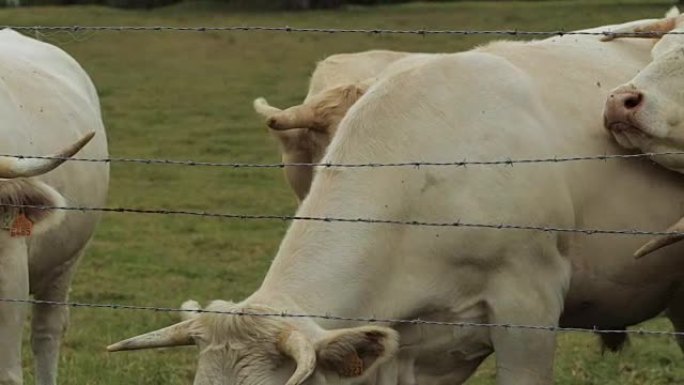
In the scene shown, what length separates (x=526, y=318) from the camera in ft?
20.1

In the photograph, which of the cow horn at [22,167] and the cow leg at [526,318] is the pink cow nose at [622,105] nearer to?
the cow leg at [526,318]

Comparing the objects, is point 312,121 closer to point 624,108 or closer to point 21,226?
point 21,226

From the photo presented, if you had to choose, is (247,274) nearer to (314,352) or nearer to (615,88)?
(615,88)

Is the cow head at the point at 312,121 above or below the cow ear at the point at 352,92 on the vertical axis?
below

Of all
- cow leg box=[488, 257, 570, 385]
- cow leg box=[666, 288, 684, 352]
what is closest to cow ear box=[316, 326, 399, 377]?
cow leg box=[488, 257, 570, 385]

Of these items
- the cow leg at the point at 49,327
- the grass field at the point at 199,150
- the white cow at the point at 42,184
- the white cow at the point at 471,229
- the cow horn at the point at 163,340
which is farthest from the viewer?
the grass field at the point at 199,150

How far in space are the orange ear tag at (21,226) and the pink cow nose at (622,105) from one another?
8.18 feet

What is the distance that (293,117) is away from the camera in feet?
24.8

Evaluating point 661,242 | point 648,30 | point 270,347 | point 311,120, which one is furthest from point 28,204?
point 648,30

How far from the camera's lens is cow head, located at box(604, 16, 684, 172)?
6246 millimetres

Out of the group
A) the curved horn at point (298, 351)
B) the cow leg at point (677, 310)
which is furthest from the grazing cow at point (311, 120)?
the curved horn at point (298, 351)

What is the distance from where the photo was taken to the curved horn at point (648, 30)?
22.0 feet

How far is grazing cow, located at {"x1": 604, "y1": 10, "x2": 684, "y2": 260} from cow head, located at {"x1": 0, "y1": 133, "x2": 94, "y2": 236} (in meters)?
2.27

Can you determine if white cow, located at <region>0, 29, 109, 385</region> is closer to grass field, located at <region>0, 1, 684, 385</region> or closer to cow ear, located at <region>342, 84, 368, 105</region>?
grass field, located at <region>0, 1, 684, 385</region>
